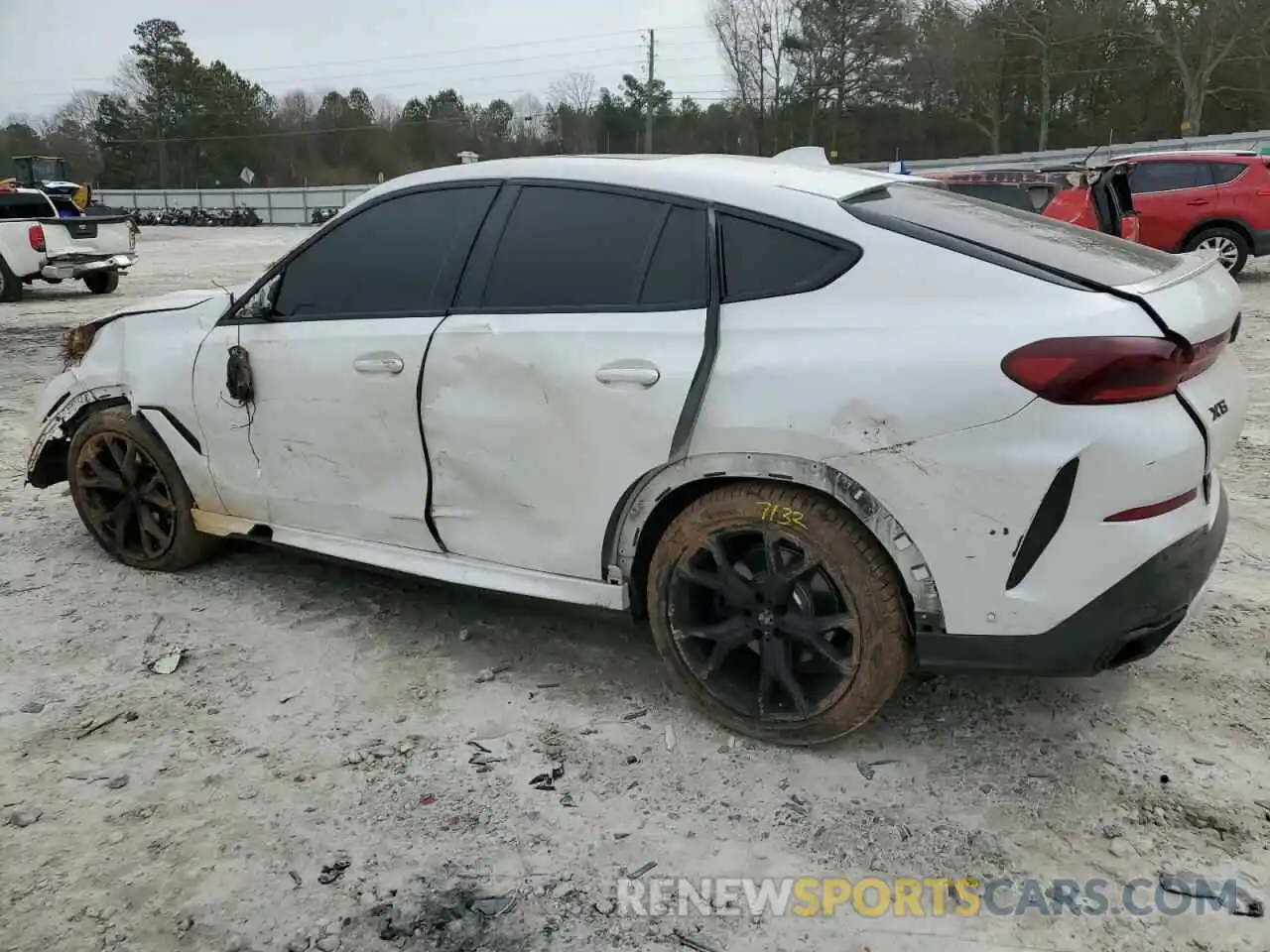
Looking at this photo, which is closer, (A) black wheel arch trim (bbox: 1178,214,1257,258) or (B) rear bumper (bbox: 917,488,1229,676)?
(B) rear bumper (bbox: 917,488,1229,676)

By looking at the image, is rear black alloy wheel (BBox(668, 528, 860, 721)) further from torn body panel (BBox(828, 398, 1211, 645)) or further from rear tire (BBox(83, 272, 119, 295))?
rear tire (BBox(83, 272, 119, 295))

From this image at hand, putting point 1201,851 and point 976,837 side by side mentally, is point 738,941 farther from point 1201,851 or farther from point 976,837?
point 1201,851

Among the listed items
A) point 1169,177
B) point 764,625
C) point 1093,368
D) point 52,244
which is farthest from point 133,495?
point 1169,177

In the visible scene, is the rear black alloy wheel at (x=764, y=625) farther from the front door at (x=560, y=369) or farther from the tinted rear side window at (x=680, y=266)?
the tinted rear side window at (x=680, y=266)

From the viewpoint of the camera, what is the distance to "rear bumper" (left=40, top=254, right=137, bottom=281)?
14508 millimetres

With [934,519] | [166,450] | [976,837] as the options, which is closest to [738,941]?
[976,837]

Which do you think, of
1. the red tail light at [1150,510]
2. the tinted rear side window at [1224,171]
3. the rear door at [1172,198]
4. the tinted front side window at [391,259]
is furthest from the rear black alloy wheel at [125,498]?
the tinted rear side window at [1224,171]

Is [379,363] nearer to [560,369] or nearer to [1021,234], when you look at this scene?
[560,369]

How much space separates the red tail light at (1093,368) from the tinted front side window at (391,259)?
1.82 meters

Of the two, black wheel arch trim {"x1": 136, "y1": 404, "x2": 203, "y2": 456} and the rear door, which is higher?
the rear door

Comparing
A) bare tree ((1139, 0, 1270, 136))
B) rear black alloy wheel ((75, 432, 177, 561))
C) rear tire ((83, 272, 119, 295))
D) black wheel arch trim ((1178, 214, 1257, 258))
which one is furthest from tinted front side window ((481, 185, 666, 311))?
bare tree ((1139, 0, 1270, 136))

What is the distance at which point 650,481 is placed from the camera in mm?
2838

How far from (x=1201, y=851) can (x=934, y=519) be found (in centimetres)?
101

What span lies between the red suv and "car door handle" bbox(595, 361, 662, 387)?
1155cm
